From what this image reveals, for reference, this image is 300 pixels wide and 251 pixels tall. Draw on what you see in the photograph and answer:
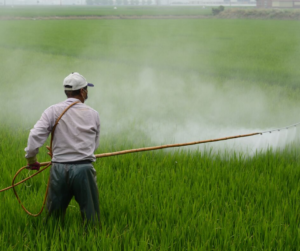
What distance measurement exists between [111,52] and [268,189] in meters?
12.2

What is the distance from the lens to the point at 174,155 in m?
4.35

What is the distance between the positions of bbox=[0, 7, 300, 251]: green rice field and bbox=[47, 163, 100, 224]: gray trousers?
0.11 metres

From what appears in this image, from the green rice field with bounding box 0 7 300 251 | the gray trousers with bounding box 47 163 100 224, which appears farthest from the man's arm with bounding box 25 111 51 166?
the green rice field with bounding box 0 7 300 251

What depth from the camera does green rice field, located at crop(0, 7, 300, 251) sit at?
2686 millimetres

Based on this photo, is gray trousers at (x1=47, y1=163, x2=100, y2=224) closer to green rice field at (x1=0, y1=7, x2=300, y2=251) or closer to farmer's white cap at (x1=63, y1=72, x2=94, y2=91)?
green rice field at (x1=0, y1=7, x2=300, y2=251)

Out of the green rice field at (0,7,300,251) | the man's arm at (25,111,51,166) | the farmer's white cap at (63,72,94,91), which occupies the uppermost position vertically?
the farmer's white cap at (63,72,94,91)

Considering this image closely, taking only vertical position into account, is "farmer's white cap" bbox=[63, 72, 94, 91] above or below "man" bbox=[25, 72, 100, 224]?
above

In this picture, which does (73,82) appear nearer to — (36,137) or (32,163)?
(36,137)

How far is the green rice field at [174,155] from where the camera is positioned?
2.69 meters

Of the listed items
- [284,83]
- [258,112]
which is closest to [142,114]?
[258,112]

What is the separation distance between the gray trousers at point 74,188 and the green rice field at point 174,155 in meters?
0.11

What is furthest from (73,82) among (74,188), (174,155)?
(174,155)

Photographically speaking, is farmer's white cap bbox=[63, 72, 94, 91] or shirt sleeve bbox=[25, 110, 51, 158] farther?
farmer's white cap bbox=[63, 72, 94, 91]

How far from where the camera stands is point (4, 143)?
4.82 meters
